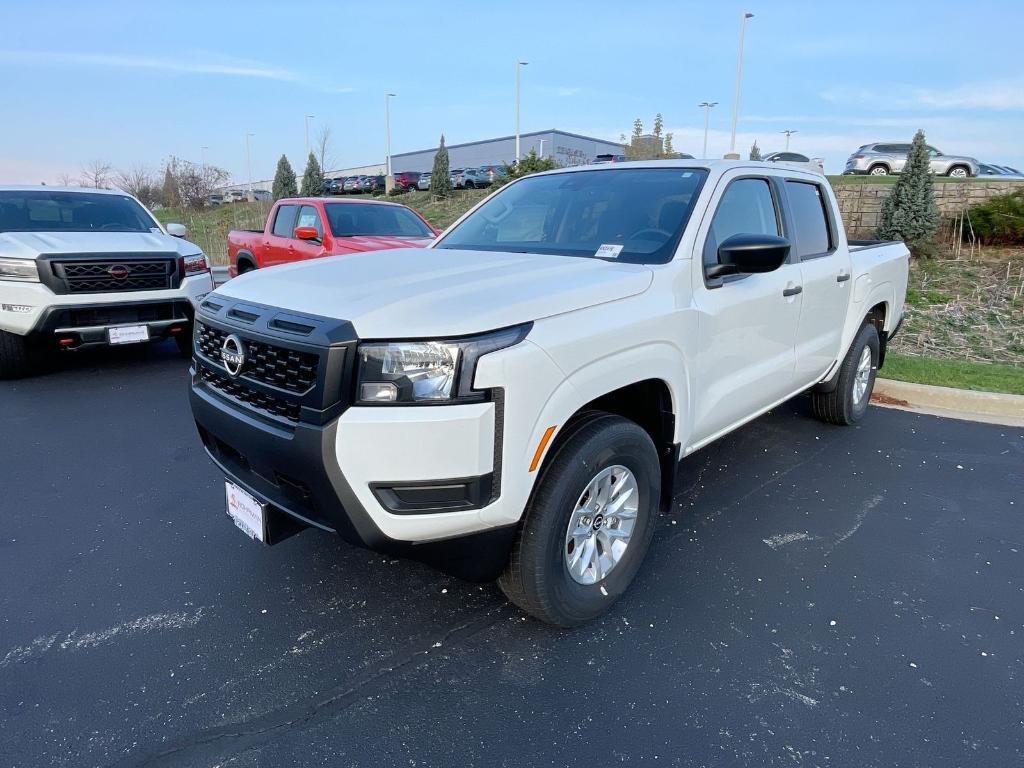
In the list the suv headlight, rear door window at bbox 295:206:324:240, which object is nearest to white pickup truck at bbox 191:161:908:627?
the suv headlight

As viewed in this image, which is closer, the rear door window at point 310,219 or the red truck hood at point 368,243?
the red truck hood at point 368,243

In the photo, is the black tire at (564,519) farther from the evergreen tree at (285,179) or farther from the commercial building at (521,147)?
the commercial building at (521,147)

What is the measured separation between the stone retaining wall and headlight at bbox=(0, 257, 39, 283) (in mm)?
14174

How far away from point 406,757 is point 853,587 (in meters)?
2.10

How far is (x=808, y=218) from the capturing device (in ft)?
13.7

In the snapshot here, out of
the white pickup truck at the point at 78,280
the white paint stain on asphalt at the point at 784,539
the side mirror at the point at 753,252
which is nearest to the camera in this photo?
the side mirror at the point at 753,252

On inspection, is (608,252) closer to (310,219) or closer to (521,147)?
(310,219)

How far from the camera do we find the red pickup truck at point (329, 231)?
8266 mm

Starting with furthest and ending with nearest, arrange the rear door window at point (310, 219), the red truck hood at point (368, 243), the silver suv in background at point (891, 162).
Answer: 1. the silver suv in background at point (891, 162)
2. the rear door window at point (310, 219)
3. the red truck hood at point (368, 243)

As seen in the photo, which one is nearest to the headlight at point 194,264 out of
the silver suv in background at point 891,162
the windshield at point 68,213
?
the windshield at point 68,213

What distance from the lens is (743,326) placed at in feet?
10.7

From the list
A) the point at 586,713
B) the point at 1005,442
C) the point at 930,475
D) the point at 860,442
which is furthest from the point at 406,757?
the point at 1005,442

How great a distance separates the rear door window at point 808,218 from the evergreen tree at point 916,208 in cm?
1104

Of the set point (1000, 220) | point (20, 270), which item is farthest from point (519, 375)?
point (1000, 220)
